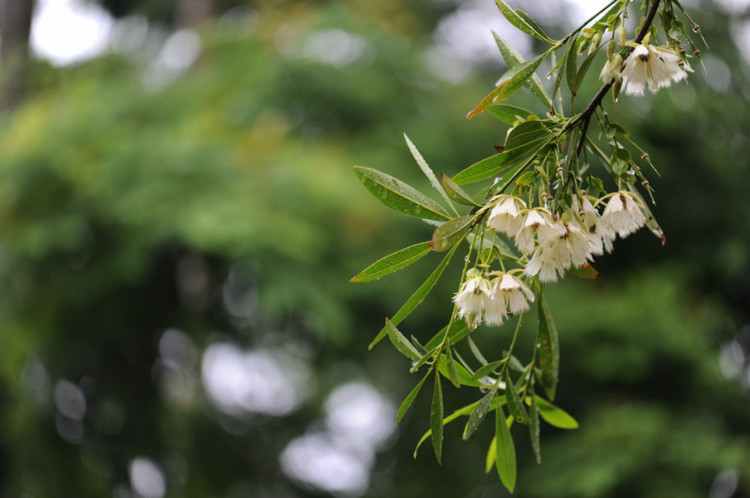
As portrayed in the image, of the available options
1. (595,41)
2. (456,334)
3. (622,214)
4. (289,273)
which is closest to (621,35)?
(595,41)

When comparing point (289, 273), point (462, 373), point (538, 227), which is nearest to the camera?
point (538, 227)

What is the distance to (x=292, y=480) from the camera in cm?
438

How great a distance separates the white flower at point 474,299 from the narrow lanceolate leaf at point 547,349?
5.0 inches

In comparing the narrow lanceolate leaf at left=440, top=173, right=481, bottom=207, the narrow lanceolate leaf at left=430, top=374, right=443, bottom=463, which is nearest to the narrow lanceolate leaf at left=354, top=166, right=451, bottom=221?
the narrow lanceolate leaf at left=440, top=173, right=481, bottom=207

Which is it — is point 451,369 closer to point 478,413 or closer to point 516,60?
point 478,413

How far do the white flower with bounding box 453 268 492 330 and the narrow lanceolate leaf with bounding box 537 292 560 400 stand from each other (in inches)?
5.0

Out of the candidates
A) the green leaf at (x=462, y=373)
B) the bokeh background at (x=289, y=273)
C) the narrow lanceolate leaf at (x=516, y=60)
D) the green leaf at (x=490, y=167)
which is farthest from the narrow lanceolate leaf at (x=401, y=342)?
the bokeh background at (x=289, y=273)

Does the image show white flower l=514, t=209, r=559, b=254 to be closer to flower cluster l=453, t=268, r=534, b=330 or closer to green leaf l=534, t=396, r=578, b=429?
flower cluster l=453, t=268, r=534, b=330

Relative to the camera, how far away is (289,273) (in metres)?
2.84

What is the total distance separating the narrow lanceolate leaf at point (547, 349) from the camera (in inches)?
24.8

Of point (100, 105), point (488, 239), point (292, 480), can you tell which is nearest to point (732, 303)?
point (292, 480)

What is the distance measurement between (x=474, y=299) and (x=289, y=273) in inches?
93.0

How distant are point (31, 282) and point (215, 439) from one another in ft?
4.69

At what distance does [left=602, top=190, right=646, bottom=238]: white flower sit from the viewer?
531 mm
